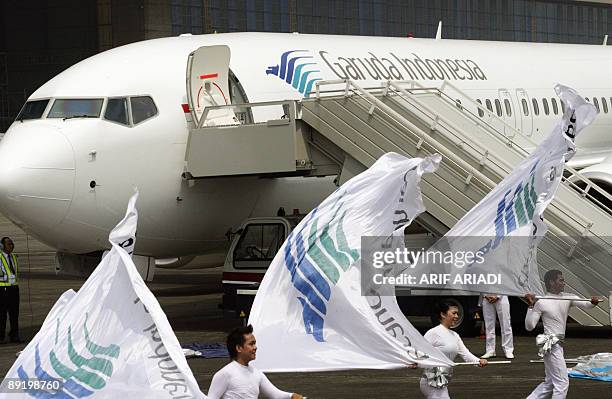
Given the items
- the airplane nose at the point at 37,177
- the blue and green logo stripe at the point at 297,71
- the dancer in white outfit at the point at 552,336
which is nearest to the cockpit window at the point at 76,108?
the airplane nose at the point at 37,177

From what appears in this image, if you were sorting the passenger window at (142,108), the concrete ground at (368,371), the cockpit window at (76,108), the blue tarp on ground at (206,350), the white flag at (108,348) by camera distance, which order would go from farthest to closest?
the passenger window at (142,108) < the cockpit window at (76,108) < the blue tarp on ground at (206,350) < the concrete ground at (368,371) < the white flag at (108,348)

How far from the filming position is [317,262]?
41.4 feet

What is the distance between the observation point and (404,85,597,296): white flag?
528 inches

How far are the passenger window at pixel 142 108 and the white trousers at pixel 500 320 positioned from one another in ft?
18.3

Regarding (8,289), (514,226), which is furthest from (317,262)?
(8,289)

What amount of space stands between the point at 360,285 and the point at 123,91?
8836 millimetres

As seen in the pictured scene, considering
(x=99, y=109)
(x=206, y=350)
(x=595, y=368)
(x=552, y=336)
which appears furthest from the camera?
(x=99, y=109)

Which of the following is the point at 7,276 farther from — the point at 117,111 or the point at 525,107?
the point at 525,107

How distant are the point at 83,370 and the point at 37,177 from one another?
8.66 metres

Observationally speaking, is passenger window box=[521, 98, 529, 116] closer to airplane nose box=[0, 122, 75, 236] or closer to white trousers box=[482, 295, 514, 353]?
white trousers box=[482, 295, 514, 353]

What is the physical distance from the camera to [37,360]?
11234mm

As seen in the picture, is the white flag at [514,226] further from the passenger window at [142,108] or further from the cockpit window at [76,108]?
the cockpit window at [76,108]

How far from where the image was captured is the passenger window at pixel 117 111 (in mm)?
20156

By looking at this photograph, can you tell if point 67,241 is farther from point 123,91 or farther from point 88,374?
point 88,374
